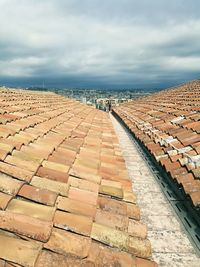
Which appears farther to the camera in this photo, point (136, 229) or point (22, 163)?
point (22, 163)

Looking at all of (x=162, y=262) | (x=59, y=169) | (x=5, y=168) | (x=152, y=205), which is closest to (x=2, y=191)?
(x=5, y=168)

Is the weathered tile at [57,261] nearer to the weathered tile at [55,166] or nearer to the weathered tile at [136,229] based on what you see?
the weathered tile at [136,229]

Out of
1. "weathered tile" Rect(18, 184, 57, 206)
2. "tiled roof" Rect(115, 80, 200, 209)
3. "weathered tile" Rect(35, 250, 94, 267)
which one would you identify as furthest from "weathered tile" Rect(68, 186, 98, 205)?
"tiled roof" Rect(115, 80, 200, 209)

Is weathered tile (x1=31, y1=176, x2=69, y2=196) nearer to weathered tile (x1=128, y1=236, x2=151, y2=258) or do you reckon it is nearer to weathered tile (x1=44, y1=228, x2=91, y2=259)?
weathered tile (x1=44, y1=228, x2=91, y2=259)

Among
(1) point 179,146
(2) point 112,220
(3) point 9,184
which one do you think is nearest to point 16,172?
(3) point 9,184

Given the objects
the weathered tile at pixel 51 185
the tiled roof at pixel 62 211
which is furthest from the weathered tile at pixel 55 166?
the weathered tile at pixel 51 185

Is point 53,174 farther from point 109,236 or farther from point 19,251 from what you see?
point 19,251

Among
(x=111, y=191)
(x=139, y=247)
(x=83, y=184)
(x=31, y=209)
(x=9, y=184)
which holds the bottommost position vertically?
(x=139, y=247)

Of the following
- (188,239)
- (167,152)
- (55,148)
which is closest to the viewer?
(188,239)

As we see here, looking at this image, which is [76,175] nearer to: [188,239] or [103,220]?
[103,220]
